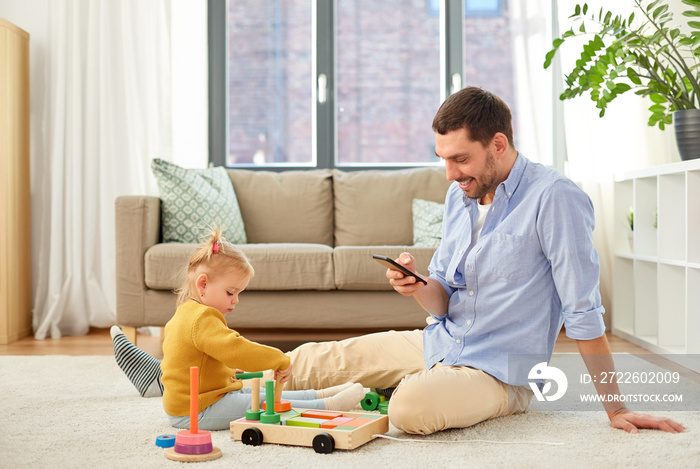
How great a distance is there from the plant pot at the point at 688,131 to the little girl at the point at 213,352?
1864 millimetres

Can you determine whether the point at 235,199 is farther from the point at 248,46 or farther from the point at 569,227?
the point at 569,227

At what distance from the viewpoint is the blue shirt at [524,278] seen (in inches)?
61.9

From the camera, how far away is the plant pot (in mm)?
2811

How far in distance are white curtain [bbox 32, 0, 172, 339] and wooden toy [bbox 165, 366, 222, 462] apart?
2.42m

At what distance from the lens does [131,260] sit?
2.95 meters

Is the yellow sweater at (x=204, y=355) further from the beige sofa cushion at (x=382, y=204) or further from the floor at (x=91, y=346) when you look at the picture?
the beige sofa cushion at (x=382, y=204)

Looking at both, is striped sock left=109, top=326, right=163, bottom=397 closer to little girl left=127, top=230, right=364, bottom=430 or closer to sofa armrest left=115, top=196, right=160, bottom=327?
little girl left=127, top=230, right=364, bottom=430

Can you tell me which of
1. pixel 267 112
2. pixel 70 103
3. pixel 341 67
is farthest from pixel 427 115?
pixel 70 103

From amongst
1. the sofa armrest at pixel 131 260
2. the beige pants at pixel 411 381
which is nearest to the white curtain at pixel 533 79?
the sofa armrest at pixel 131 260

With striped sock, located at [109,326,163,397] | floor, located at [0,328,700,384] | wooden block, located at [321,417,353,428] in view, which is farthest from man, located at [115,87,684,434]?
floor, located at [0,328,700,384]

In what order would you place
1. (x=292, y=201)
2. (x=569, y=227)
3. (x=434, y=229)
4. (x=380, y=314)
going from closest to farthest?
1. (x=569, y=227)
2. (x=380, y=314)
3. (x=434, y=229)
4. (x=292, y=201)

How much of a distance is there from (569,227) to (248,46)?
9.85 feet

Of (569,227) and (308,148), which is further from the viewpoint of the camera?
(308,148)

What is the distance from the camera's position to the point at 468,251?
1761 millimetres
